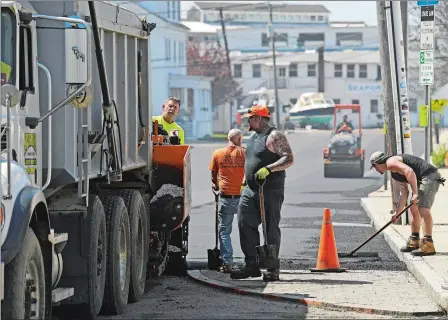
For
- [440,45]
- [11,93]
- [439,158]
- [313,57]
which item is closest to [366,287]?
[11,93]

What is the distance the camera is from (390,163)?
53.7 feet

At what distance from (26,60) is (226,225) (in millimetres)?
5713

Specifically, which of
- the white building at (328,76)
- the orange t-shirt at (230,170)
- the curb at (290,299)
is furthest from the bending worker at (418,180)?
the white building at (328,76)

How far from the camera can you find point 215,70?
371 ft

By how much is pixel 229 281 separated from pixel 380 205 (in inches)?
510

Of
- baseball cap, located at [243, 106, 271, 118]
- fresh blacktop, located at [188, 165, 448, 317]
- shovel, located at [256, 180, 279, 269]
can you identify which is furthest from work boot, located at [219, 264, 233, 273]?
baseball cap, located at [243, 106, 271, 118]

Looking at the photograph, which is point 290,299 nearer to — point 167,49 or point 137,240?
point 137,240

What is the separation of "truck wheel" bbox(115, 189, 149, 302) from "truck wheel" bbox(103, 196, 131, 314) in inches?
13.6

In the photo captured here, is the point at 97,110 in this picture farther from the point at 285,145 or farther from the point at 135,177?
the point at 285,145

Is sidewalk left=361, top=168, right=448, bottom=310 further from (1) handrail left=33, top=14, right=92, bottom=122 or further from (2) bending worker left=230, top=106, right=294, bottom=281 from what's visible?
(1) handrail left=33, top=14, right=92, bottom=122

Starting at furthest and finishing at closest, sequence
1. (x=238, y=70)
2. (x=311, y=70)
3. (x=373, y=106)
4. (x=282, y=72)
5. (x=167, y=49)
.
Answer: (x=238, y=70)
(x=311, y=70)
(x=282, y=72)
(x=373, y=106)
(x=167, y=49)

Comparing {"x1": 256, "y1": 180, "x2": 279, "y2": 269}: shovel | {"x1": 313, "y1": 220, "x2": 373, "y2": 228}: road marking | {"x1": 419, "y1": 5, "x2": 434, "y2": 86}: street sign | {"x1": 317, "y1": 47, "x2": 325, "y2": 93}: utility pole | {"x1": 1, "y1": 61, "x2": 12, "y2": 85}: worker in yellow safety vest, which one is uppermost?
{"x1": 317, "y1": 47, "x2": 325, "y2": 93}: utility pole

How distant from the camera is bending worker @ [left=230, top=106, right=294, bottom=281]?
46.7 feet

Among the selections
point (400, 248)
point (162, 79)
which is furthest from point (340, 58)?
point (400, 248)
